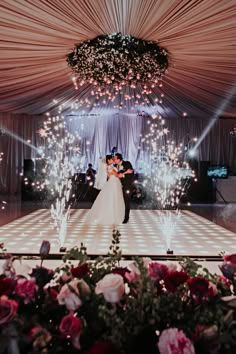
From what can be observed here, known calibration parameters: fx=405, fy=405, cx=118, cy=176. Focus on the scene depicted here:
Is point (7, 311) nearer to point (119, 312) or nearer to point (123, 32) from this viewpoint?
point (119, 312)

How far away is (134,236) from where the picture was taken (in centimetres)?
671

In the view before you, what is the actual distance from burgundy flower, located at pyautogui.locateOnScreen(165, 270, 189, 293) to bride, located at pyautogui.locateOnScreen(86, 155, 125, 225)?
6.98m

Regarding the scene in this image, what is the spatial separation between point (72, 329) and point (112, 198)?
285 inches

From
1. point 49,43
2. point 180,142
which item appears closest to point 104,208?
point 49,43

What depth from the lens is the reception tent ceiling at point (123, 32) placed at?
481cm

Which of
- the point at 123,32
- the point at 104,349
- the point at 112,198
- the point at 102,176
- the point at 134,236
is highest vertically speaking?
the point at 123,32

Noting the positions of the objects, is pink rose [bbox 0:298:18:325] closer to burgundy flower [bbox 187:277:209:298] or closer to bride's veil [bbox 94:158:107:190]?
burgundy flower [bbox 187:277:209:298]

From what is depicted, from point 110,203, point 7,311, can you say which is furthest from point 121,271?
point 110,203

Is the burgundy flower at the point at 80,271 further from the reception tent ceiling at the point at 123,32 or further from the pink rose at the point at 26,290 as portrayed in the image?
the reception tent ceiling at the point at 123,32

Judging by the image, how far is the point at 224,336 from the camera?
38.2 inches

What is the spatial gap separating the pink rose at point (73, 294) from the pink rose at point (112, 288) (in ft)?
0.17

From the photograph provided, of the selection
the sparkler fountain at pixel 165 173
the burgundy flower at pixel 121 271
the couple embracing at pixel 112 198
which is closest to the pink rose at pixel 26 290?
the burgundy flower at pixel 121 271

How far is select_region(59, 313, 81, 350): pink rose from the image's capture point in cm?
100

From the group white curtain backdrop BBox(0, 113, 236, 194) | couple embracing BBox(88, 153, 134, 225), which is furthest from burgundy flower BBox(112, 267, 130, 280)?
white curtain backdrop BBox(0, 113, 236, 194)
